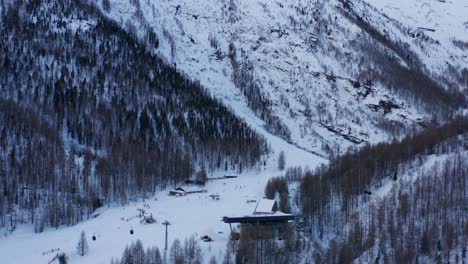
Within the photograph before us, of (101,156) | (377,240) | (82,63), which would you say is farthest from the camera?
(82,63)

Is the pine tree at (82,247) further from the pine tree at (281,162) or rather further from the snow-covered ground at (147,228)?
the pine tree at (281,162)

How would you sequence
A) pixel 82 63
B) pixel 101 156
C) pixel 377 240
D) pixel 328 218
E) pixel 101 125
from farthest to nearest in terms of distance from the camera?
pixel 82 63, pixel 101 125, pixel 101 156, pixel 328 218, pixel 377 240

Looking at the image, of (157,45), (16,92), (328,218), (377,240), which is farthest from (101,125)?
(377,240)

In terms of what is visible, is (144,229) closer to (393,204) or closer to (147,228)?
(147,228)

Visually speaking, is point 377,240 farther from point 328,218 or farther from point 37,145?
point 37,145

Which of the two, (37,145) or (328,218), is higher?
(37,145)

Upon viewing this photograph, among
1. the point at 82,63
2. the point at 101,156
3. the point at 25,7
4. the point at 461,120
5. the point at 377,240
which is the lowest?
the point at 377,240

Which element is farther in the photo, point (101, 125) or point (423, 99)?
point (423, 99)

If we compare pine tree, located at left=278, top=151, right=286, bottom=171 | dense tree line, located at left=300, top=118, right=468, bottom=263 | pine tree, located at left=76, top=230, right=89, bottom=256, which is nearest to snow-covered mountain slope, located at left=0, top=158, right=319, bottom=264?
pine tree, located at left=76, top=230, right=89, bottom=256
